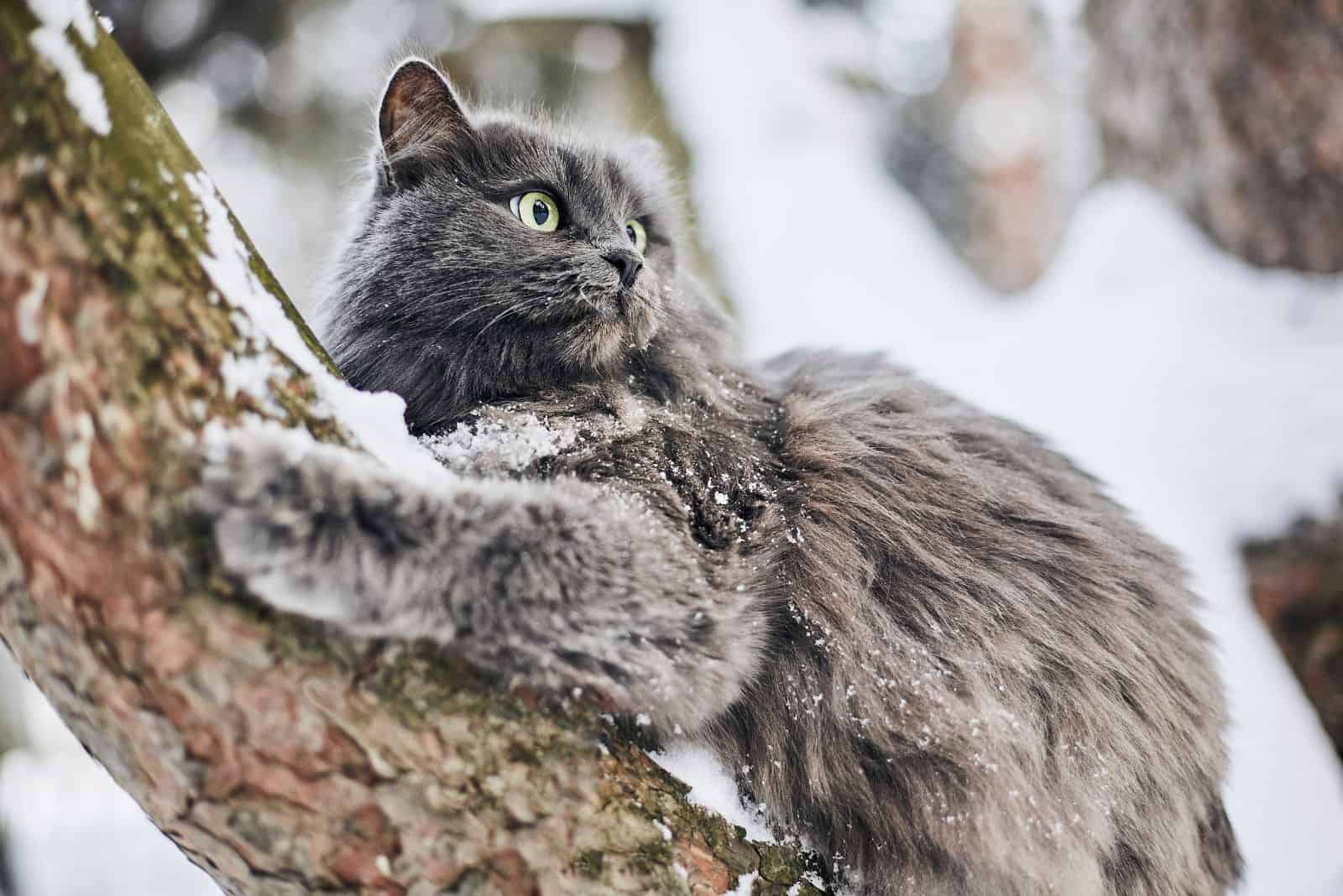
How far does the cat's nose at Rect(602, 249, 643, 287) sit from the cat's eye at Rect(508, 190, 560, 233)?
16cm

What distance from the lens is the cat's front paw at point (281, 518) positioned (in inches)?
43.1

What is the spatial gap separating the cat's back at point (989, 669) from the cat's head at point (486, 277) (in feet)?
1.42

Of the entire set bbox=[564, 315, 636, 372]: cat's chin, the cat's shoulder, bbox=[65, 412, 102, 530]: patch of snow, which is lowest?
the cat's shoulder

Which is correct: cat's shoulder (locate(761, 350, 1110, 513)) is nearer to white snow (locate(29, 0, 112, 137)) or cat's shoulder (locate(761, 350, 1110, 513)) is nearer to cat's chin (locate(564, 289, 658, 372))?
cat's chin (locate(564, 289, 658, 372))

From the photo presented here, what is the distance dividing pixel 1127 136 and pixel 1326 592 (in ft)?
7.08

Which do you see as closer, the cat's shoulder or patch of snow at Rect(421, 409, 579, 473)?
patch of snow at Rect(421, 409, 579, 473)

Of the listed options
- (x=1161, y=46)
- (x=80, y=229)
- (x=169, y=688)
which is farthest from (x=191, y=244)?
(x=1161, y=46)

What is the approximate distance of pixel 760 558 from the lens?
1642 millimetres

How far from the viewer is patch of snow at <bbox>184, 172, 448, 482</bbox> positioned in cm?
117

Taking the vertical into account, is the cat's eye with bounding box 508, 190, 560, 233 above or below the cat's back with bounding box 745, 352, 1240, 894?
above

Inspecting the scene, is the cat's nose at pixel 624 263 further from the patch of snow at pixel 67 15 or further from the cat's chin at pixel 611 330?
the patch of snow at pixel 67 15

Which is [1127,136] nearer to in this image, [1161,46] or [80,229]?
[1161,46]

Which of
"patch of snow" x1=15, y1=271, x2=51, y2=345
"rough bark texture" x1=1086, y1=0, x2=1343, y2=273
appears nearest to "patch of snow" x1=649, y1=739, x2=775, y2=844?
"patch of snow" x1=15, y1=271, x2=51, y2=345

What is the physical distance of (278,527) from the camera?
3.76 feet
